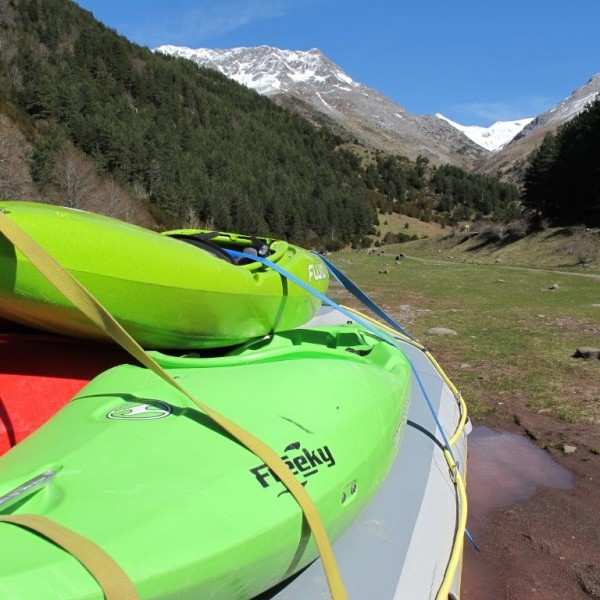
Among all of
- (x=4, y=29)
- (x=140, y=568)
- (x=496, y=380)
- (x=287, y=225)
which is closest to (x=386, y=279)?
(x=496, y=380)

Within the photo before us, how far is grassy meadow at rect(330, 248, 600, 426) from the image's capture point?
21.7ft

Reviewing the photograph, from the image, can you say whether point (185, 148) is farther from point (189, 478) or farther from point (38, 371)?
point (189, 478)

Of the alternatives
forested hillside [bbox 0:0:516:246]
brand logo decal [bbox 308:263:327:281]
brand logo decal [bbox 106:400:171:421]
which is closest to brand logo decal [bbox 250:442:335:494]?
brand logo decal [bbox 106:400:171:421]

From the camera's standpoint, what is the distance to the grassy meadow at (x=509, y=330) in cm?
662

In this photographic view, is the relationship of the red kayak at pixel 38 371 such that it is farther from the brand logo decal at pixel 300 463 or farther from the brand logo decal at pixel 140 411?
the brand logo decal at pixel 300 463

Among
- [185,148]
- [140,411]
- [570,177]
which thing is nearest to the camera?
[140,411]

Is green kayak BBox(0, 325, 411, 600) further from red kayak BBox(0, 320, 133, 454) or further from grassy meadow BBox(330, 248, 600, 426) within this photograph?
grassy meadow BBox(330, 248, 600, 426)

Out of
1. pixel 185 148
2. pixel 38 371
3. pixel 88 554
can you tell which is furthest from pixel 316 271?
pixel 185 148

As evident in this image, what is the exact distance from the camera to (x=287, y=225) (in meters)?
74.0

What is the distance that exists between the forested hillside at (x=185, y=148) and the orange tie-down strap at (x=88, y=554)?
32.0 m

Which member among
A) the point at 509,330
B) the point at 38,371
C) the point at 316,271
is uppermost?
the point at 316,271

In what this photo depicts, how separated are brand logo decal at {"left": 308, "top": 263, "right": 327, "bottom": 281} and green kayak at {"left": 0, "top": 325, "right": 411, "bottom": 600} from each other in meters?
1.81

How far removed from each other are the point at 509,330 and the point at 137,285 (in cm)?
889

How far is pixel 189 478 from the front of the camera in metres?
1.86
